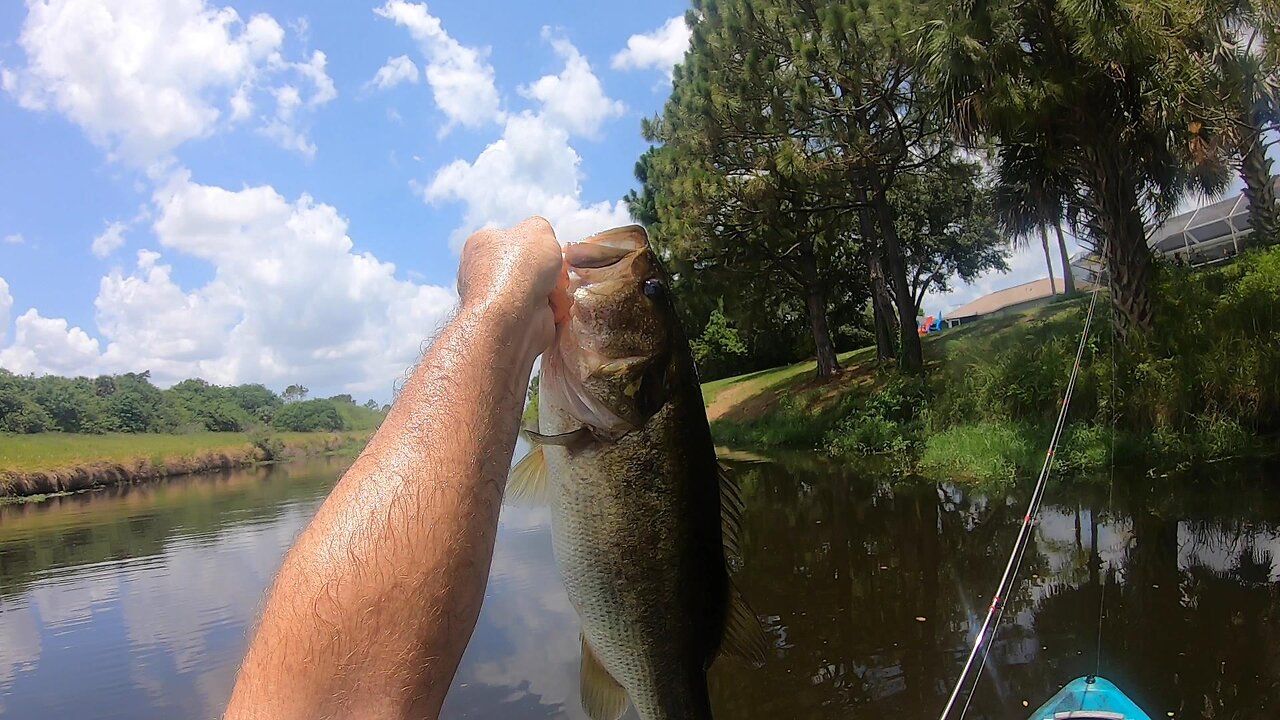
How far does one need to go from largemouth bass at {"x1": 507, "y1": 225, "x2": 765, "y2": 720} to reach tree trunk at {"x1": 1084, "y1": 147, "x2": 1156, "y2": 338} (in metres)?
15.0

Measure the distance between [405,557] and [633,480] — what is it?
783 millimetres

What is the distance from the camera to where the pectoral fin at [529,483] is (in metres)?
2.18

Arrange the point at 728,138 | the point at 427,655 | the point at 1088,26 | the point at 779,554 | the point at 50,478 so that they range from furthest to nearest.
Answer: the point at 50,478
the point at 728,138
the point at 1088,26
the point at 779,554
the point at 427,655

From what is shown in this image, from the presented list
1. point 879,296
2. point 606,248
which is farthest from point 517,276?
point 879,296

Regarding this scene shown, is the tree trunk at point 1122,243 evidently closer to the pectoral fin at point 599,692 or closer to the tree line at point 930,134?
the tree line at point 930,134

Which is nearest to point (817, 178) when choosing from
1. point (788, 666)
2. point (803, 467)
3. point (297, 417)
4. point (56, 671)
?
point (803, 467)

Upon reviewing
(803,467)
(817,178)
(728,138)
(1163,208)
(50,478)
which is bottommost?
(803,467)

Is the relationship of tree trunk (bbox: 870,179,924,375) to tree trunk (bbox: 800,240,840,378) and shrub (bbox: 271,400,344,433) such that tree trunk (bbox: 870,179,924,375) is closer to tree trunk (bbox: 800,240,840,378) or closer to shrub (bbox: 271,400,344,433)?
tree trunk (bbox: 800,240,840,378)

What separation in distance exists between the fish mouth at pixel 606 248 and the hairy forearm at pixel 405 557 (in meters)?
0.47

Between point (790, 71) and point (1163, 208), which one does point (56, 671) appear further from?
point (1163, 208)

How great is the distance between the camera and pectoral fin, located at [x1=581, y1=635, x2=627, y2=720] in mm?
2113

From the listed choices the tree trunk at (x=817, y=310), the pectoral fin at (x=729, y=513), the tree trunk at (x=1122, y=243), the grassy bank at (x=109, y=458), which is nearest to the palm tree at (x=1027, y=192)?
the tree trunk at (x=1122, y=243)

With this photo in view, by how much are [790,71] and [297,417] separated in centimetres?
9552

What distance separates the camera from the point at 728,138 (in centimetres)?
2109
